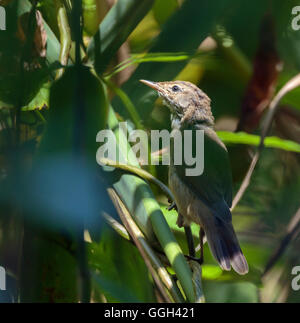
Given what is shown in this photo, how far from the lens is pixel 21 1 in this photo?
1.01m

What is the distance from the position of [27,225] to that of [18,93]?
0.28m

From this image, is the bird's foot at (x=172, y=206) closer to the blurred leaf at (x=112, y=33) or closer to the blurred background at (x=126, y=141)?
the blurred background at (x=126, y=141)

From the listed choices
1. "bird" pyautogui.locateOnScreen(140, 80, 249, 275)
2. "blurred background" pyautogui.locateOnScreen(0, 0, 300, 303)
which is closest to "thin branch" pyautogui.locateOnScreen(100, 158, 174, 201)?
"blurred background" pyautogui.locateOnScreen(0, 0, 300, 303)

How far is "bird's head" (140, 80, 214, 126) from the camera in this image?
3.65ft

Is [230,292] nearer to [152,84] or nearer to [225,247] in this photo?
[225,247]

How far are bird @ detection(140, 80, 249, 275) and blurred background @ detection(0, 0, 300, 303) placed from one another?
0.10 ft

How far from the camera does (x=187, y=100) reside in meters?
1.13

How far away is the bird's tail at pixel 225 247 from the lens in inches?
38.4

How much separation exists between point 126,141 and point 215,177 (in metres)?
0.22

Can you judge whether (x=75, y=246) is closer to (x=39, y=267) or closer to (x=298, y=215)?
(x=39, y=267)

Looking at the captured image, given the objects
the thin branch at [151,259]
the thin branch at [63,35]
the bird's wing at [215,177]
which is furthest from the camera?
the bird's wing at [215,177]

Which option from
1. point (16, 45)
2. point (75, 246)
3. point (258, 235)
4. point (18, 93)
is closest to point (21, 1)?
point (16, 45)

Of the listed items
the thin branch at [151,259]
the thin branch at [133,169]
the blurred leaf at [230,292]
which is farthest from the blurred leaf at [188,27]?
the blurred leaf at [230,292]

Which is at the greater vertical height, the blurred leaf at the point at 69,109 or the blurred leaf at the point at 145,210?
the blurred leaf at the point at 69,109
